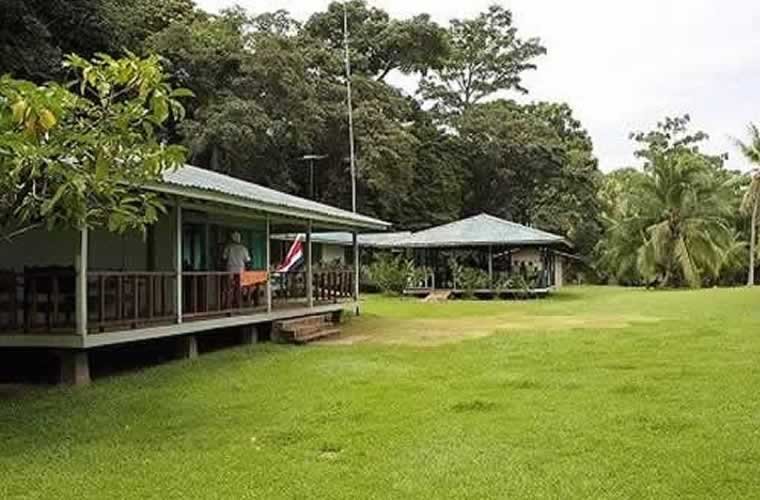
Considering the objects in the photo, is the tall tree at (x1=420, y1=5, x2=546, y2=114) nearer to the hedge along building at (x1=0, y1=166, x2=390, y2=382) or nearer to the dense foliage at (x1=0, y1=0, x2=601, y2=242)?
the dense foliage at (x1=0, y1=0, x2=601, y2=242)

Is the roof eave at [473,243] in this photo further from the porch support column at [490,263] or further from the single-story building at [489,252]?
the porch support column at [490,263]

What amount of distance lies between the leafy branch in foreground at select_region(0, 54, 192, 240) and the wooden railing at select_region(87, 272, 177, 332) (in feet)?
12.0

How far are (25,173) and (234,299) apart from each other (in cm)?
884

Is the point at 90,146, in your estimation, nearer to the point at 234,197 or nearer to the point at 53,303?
the point at 53,303

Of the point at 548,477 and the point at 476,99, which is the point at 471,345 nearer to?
the point at 548,477

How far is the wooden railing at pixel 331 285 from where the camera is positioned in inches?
842

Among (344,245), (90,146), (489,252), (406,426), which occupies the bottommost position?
(406,426)

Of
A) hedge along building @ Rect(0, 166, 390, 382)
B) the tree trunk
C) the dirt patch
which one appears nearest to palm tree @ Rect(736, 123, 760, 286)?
the tree trunk

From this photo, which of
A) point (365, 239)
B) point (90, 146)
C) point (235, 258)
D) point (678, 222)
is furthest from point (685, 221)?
point (90, 146)

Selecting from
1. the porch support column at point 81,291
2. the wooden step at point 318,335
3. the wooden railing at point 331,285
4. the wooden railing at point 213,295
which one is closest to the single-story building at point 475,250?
the wooden railing at point 331,285

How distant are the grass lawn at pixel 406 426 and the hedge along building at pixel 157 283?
680 millimetres

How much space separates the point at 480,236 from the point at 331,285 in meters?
16.0

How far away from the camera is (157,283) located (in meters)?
13.8

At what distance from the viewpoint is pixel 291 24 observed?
45500 mm
